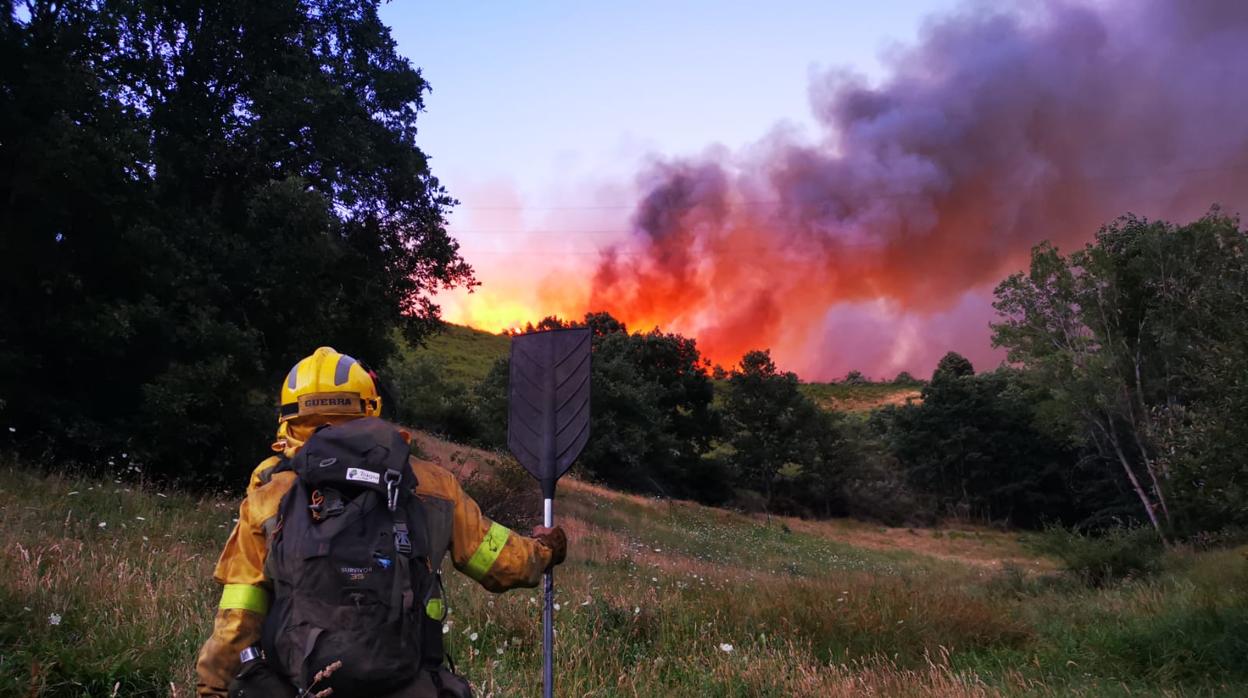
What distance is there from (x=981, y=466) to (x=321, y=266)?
63.0 metres

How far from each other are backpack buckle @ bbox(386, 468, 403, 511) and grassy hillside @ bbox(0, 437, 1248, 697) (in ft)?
8.08

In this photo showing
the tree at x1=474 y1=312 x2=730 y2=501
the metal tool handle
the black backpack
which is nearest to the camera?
→ the black backpack

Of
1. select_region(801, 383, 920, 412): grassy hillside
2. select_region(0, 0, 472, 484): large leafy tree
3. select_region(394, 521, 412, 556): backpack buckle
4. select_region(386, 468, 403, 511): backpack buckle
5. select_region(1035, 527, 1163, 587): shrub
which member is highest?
select_region(801, 383, 920, 412): grassy hillside

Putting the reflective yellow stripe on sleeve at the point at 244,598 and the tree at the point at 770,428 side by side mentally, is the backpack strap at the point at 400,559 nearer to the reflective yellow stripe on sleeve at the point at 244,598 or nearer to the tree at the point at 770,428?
the reflective yellow stripe on sleeve at the point at 244,598

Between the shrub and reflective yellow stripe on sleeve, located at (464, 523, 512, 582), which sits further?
the shrub

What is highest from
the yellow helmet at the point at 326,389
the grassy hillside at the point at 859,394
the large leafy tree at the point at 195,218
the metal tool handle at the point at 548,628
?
the grassy hillside at the point at 859,394

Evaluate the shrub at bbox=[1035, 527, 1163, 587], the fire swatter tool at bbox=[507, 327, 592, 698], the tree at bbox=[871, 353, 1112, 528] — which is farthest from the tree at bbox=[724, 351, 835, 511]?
the fire swatter tool at bbox=[507, 327, 592, 698]

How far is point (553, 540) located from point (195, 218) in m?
13.0

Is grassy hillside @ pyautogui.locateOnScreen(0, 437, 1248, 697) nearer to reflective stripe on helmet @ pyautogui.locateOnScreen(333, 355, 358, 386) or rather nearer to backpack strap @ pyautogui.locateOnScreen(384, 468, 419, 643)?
backpack strap @ pyautogui.locateOnScreen(384, 468, 419, 643)

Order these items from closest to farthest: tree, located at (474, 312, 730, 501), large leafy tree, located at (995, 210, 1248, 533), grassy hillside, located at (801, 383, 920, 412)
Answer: large leafy tree, located at (995, 210, 1248, 533) → tree, located at (474, 312, 730, 501) → grassy hillside, located at (801, 383, 920, 412)

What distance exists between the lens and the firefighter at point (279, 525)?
2.51 m

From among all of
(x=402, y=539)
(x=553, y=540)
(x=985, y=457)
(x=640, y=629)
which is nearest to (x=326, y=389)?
(x=402, y=539)

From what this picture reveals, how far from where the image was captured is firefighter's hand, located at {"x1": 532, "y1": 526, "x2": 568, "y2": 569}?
133 inches

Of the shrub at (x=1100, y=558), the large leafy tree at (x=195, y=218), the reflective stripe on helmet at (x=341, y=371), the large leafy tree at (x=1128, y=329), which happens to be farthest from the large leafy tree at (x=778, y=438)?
the reflective stripe on helmet at (x=341, y=371)
